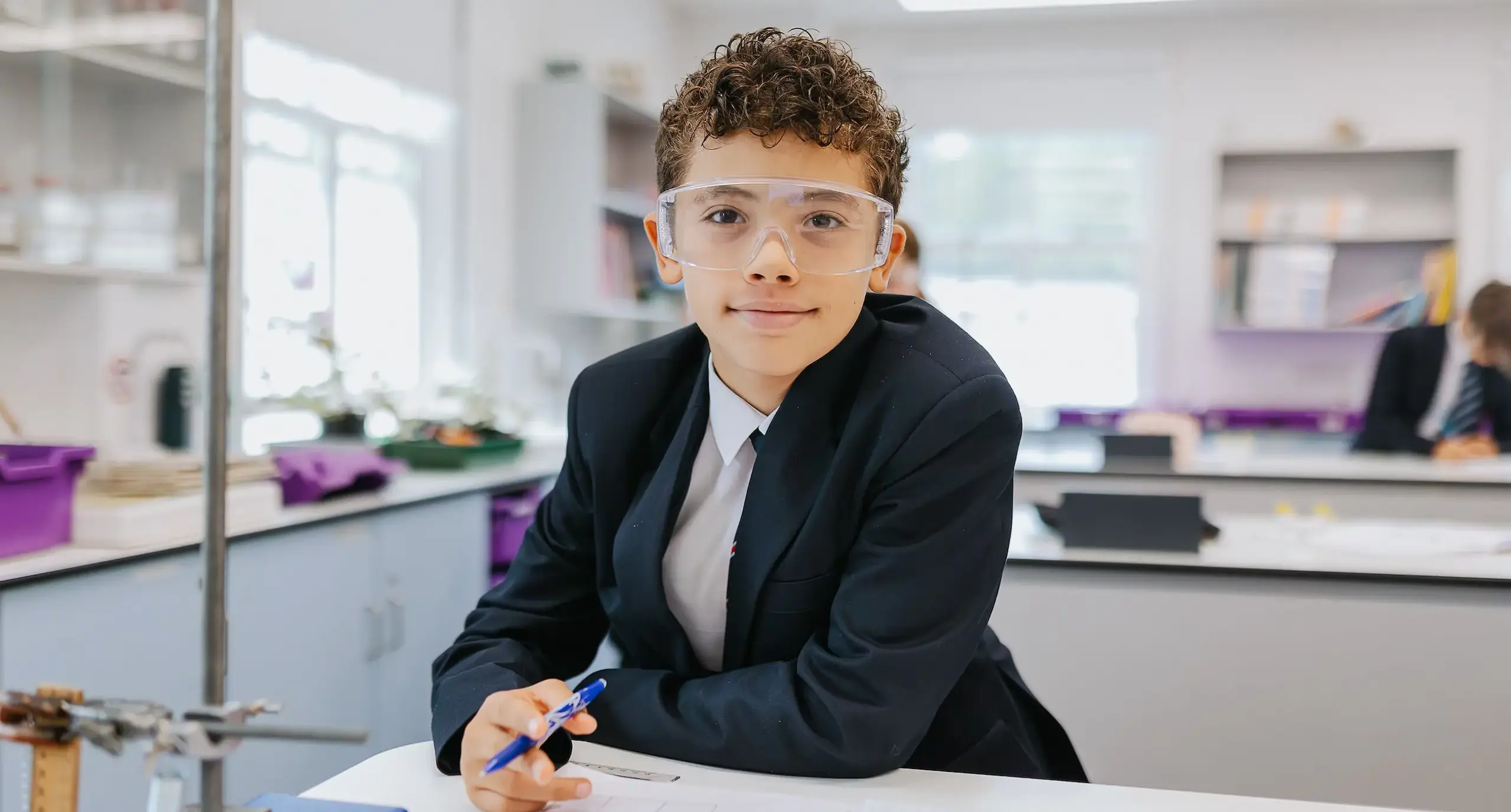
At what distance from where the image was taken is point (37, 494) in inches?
75.9

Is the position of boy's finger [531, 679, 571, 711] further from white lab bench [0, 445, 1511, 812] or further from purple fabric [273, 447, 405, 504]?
purple fabric [273, 447, 405, 504]

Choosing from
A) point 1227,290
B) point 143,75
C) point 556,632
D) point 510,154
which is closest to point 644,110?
point 510,154

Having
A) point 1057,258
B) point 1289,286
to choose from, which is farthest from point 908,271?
point 1289,286

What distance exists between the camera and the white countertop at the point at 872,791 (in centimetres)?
98

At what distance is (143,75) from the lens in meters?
2.49

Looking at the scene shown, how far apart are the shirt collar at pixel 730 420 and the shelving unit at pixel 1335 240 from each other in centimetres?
504

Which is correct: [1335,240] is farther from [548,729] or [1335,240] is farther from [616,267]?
[548,729]

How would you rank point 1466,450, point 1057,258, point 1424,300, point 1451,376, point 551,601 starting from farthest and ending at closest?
point 1057,258 < point 1451,376 < point 1424,300 < point 1466,450 < point 551,601

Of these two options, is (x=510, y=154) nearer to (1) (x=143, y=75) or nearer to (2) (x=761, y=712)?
(1) (x=143, y=75)

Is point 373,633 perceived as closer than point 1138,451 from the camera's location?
Yes

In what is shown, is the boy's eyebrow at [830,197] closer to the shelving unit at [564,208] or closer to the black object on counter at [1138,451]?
the black object on counter at [1138,451]

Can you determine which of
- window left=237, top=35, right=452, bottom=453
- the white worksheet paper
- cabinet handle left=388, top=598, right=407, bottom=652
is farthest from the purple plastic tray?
the white worksheet paper

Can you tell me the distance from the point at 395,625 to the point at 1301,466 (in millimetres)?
2873

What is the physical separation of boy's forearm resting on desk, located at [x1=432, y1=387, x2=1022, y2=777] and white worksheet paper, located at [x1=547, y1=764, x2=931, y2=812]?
7cm
